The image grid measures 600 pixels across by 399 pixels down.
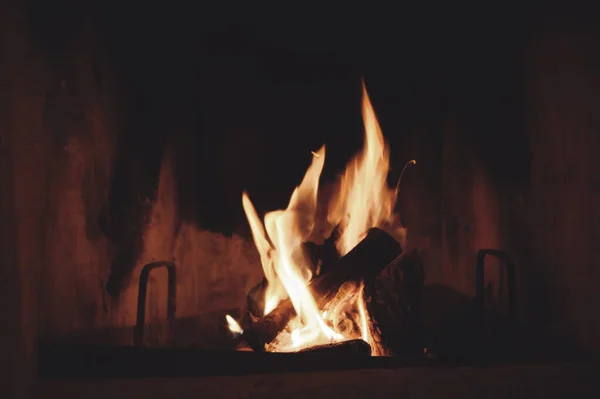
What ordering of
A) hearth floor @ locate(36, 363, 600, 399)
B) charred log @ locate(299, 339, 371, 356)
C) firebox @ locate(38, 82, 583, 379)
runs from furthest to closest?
1. charred log @ locate(299, 339, 371, 356)
2. firebox @ locate(38, 82, 583, 379)
3. hearth floor @ locate(36, 363, 600, 399)

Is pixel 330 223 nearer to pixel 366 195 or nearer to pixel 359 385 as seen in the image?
pixel 366 195

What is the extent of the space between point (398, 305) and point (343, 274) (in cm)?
16

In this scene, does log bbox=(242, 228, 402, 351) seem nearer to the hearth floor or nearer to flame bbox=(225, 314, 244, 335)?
flame bbox=(225, 314, 244, 335)

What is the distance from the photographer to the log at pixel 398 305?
1433mm

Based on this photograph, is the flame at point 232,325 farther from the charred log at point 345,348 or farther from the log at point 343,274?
the charred log at point 345,348

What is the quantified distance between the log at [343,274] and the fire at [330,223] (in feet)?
0.07

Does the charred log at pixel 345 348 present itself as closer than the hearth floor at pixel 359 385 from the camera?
No

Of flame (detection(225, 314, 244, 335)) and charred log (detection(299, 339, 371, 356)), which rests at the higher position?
charred log (detection(299, 339, 371, 356))

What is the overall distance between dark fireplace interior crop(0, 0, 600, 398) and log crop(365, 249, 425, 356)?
0.09 feet

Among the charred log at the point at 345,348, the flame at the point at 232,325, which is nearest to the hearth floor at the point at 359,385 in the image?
the charred log at the point at 345,348

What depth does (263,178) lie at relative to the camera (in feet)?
6.54

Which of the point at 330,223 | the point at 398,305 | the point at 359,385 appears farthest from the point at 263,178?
the point at 359,385

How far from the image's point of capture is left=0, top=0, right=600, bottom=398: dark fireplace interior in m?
1.05

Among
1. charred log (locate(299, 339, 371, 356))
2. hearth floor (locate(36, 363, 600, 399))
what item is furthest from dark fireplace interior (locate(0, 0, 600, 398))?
charred log (locate(299, 339, 371, 356))
